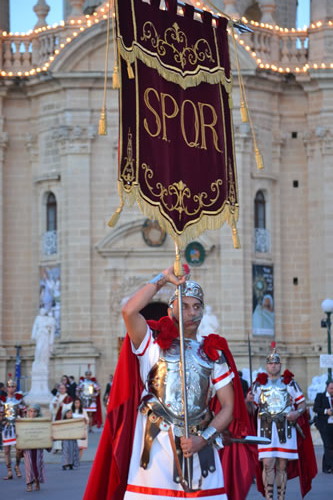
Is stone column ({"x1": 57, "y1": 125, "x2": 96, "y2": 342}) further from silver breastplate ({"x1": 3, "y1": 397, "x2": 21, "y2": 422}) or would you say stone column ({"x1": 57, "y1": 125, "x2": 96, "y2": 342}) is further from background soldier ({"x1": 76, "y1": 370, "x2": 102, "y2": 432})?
silver breastplate ({"x1": 3, "y1": 397, "x2": 21, "y2": 422})

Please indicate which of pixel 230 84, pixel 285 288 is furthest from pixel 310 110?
pixel 230 84

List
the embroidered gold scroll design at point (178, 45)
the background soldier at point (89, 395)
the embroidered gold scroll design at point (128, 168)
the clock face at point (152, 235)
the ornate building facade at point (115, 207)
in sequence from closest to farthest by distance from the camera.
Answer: the embroidered gold scroll design at point (128, 168) < the embroidered gold scroll design at point (178, 45) < the background soldier at point (89, 395) < the ornate building facade at point (115, 207) < the clock face at point (152, 235)

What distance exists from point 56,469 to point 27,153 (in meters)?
20.6

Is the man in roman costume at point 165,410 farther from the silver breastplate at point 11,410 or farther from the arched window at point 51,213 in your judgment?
the arched window at point 51,213

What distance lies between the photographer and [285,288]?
44.3m

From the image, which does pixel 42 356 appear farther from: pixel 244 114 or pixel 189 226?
pixel 189 226

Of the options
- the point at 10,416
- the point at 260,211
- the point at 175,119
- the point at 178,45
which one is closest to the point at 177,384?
the point at 175,119

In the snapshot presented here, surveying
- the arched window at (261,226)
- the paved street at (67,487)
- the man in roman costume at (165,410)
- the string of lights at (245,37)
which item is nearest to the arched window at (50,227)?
the string of lights at (245,37)

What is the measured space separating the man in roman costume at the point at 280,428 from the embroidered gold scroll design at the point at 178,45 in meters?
6.21

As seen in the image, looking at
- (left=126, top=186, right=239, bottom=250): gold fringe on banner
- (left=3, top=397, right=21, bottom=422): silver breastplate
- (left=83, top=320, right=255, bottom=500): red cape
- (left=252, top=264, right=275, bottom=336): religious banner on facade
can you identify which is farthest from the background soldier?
(left=83, top=320, right=255, bottom=500): red cape

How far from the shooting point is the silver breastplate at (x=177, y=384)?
1016 centimetres

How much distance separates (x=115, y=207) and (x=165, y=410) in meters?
33.1

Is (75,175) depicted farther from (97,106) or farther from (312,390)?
(312,390)

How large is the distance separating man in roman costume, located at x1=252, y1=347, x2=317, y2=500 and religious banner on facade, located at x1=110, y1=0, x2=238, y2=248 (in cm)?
584
